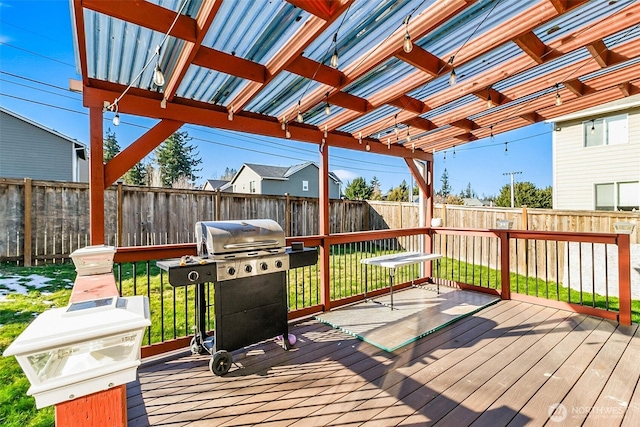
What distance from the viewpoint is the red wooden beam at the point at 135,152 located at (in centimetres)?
263

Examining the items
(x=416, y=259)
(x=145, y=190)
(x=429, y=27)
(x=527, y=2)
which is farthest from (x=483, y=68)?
(x=145, y=190)

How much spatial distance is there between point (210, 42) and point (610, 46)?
354 cm

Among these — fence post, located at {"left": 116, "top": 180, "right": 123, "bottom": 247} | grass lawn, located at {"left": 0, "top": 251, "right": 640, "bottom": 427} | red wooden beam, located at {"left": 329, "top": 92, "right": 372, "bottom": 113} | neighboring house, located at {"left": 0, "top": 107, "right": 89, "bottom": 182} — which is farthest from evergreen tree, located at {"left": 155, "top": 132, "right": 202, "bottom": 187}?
red wooden beam, located at {"left": 329, "top": 92, "right": 372, "bottom": 113}

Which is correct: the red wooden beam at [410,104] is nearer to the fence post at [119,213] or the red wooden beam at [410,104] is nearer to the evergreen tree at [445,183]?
the fence post at [119,213]

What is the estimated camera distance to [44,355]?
747 mm

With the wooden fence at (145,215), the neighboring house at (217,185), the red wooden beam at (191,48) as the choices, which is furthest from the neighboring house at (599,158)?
the neighboring house at (217,185)

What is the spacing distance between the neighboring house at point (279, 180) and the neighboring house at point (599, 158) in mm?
12300

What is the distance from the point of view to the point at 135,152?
274cm

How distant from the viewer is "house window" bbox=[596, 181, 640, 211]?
7441 millimetres

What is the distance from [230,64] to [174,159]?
21759 millimetres

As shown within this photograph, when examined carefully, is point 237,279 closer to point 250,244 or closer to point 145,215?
point 250,244

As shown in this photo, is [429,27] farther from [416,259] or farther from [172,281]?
[416,259]

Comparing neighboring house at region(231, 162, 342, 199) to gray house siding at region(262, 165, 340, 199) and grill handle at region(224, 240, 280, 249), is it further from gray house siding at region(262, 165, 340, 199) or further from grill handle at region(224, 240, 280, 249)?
grill handle at region(224, 240, 280, 249)

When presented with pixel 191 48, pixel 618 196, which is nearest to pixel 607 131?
pixel 618 196
